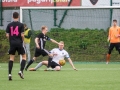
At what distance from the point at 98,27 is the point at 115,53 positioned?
5.70 feet

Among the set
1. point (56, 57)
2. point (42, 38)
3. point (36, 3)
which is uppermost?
point (36, 3)

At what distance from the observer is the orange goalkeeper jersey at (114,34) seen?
2684 cm

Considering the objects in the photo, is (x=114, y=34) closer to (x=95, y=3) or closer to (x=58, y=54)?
(x=58, y=54)

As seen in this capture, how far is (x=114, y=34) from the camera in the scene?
2686 cm

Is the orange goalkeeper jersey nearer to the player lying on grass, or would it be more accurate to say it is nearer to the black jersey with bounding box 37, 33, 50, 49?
the black jersey with bounding box 37, 33, 50, 49

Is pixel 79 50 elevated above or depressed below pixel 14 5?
below

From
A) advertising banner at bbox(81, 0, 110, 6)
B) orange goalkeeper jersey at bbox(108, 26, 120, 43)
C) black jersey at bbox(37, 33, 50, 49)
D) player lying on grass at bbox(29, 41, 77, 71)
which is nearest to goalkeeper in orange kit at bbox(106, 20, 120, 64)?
orange goalkeeper jersey at bbox(108, 26, 120, 43)

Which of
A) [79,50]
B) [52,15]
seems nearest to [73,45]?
[79,50]

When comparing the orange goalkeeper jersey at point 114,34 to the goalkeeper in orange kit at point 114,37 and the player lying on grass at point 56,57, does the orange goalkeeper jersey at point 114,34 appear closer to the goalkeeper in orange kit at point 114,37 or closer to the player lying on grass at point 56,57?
the goalkeeper in orange kit at point 114,37

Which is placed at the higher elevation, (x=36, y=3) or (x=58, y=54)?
(x=36, y=3)

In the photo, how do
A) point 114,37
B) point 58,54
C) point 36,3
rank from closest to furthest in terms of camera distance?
point 58,54 < point 114,37 < point 36,3

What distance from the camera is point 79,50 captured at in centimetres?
3138

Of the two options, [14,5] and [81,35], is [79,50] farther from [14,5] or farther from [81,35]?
[14,5]

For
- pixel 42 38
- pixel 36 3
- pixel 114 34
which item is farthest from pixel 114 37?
pixel 36 3
